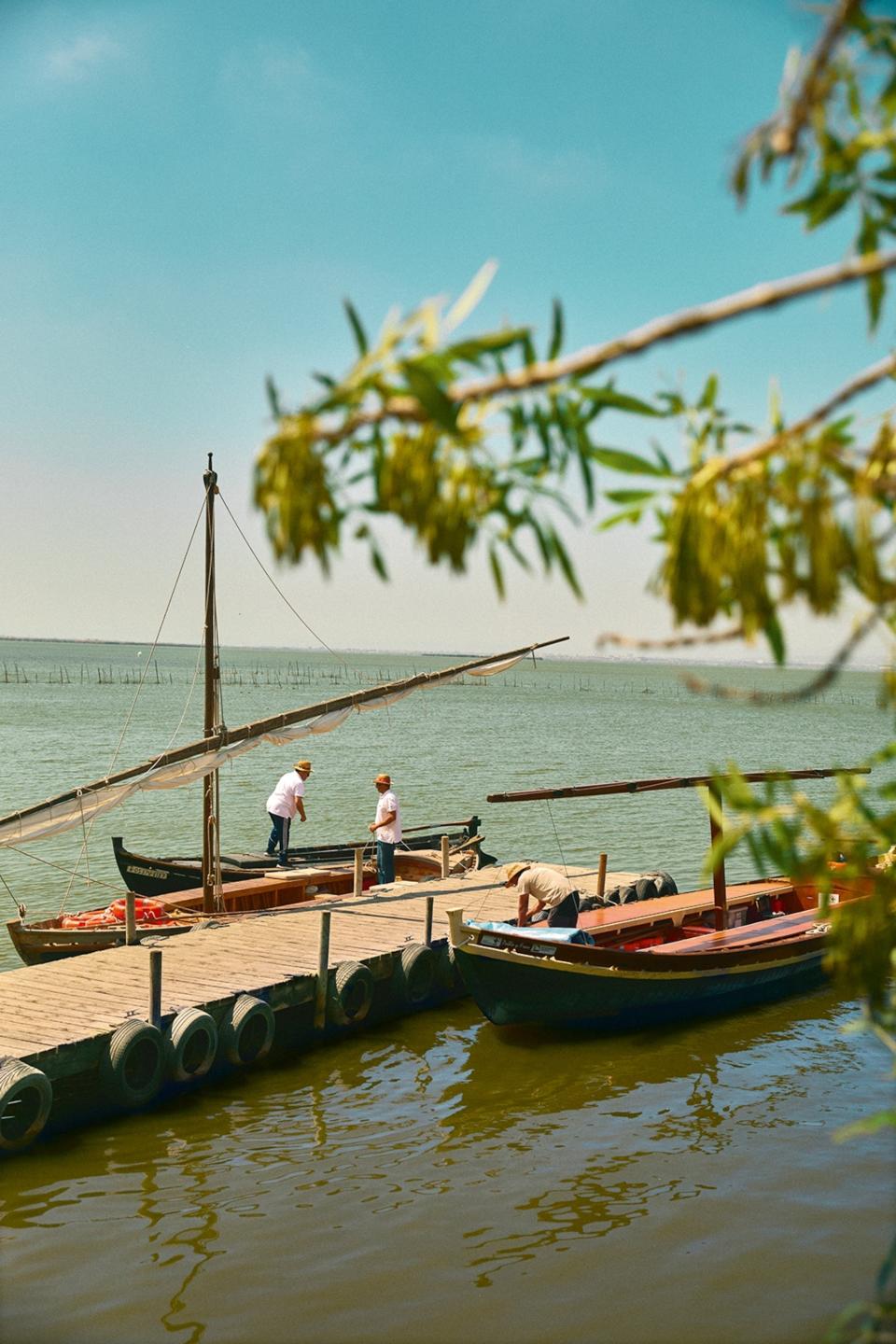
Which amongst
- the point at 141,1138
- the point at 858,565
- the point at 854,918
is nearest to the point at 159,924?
the point at 141,1138

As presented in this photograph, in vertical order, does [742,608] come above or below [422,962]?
above

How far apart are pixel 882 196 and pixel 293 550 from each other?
1586 mm

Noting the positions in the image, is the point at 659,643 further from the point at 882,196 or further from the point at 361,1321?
the point at 361,1321

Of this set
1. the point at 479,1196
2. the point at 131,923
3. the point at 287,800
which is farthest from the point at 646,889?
the point at 479,1196

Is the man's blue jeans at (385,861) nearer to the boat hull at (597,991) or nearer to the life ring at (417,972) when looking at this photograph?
the life ring at (417,972)

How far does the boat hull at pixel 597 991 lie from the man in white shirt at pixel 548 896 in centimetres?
104

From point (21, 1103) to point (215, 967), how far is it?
413 cm

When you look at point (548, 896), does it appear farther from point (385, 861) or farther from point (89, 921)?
point (89, 921)

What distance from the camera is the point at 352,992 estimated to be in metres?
14.4

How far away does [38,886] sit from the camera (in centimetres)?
2498

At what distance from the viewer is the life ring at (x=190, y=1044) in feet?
38.5

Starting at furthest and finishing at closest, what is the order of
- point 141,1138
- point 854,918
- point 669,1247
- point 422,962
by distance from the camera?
point 422,962, point 141,1138, point 669,1247, point 854,918

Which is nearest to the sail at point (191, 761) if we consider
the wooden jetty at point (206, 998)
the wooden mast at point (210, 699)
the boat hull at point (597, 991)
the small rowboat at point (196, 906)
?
the wooden mast at point (210, 699)

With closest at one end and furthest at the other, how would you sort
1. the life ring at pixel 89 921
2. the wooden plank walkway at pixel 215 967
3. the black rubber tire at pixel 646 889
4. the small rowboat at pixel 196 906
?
the wooden plank walkway at pixel 215 967 → the small rowboat at pixel 196 906 → the life ring at pixel 89 921 → the black rubber tire at pixel 646 889
